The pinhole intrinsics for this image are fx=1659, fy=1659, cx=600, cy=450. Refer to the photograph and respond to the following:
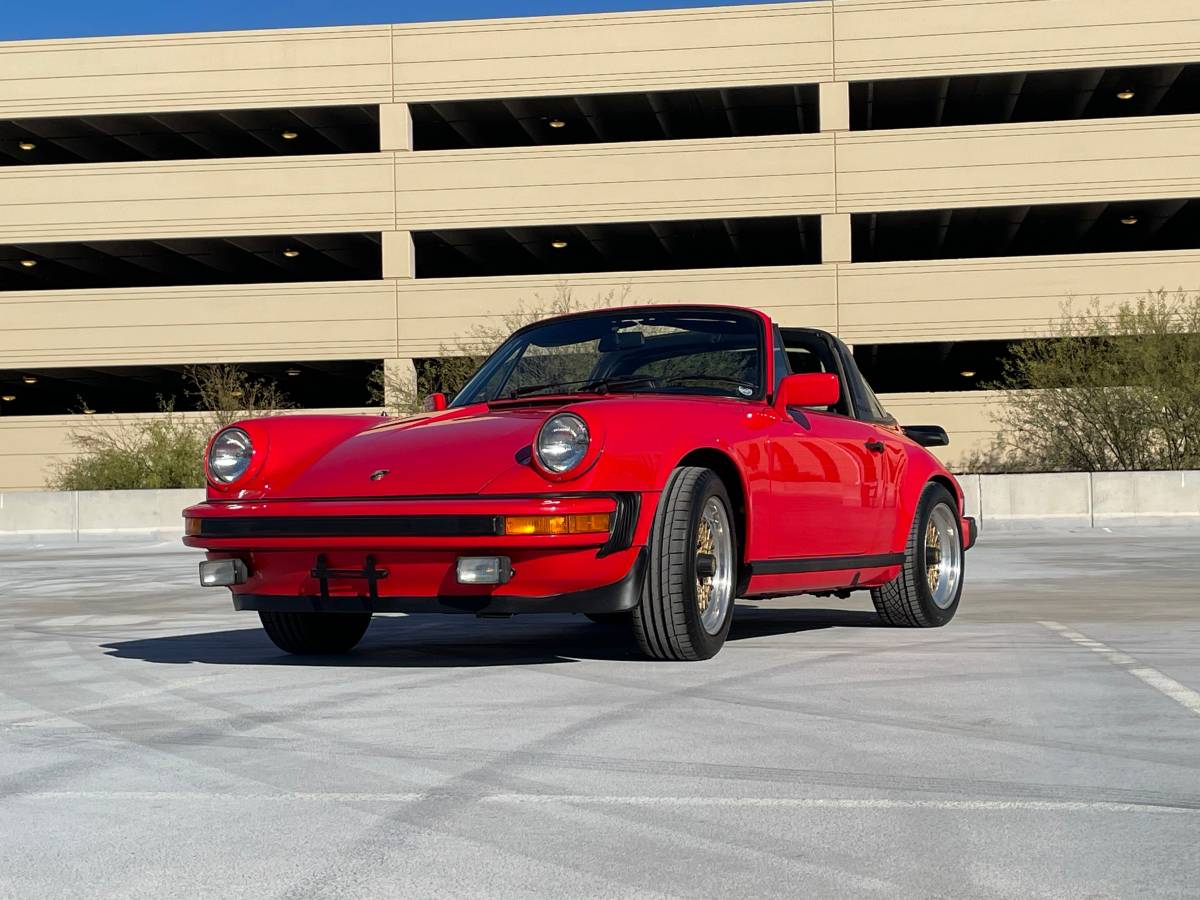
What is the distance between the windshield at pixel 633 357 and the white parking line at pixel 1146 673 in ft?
6.45

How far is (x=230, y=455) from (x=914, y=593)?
3707 mm

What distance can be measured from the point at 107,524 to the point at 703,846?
87.9 ft

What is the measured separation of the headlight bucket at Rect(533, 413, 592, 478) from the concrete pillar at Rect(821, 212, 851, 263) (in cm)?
3218

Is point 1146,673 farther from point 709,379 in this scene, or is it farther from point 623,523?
point 709,379

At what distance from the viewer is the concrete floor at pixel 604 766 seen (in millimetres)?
3477

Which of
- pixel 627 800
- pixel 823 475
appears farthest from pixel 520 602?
pixel 627 800

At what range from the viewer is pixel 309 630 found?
24.9 ft

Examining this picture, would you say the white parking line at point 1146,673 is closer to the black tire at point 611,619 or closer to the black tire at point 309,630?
the black tire at point 611,619

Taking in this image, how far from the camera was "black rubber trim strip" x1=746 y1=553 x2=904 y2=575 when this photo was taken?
7.40 m

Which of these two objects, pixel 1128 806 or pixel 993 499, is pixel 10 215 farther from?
pixel 1128 806

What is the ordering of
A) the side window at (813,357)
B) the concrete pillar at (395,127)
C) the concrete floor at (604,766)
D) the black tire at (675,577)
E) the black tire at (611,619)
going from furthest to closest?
1. the concrete pillar at (395,127)
2. the side window at (813,357)
3. the black tire at (611,619)
4. the black tire at (675,577)
5. the concrete floor at (604,766)

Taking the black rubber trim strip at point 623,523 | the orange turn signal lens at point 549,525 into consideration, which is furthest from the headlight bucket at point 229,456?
the black rubber trim strip at point 623,523

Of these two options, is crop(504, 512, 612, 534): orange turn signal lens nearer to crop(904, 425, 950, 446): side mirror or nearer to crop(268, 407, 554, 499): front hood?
crop(268, 407, 554, 499): front hood

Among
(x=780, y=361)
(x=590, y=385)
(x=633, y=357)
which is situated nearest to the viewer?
(x=590, y=385)
